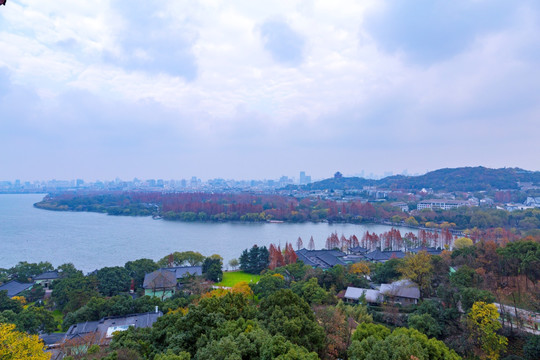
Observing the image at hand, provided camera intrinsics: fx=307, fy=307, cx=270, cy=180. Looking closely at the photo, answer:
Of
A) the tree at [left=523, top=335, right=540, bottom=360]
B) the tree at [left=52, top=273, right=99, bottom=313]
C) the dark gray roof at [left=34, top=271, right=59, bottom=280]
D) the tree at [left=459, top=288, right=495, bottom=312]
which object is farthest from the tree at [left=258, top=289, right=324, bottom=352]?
the dark gray roof at [left=34, top=271, right=59, bottom=280]

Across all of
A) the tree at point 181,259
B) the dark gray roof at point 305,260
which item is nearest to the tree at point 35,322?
the tree at point 181,259

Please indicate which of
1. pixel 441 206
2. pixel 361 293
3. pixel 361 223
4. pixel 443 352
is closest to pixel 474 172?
pixel 441 206

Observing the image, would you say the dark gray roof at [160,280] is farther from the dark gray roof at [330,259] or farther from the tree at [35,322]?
the dark gray roof at [330,259]

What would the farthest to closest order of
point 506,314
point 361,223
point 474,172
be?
point 474,172 < point 361,223 < point 506,314

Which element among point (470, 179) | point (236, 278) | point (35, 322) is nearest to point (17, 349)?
point (35, 322)

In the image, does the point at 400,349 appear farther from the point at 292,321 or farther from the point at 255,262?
the point at 255,262

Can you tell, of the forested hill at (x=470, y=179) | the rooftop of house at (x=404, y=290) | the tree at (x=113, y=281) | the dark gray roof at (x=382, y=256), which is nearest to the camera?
the rooftop of house at (x=404, y=290)

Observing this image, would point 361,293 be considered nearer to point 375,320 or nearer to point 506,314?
point 375,320
